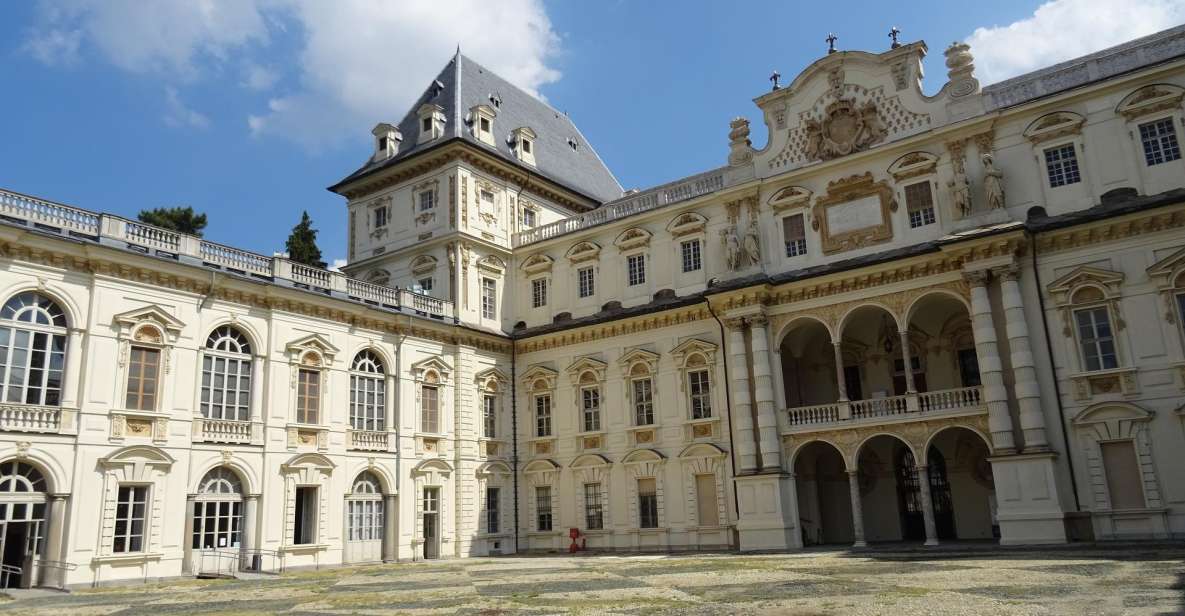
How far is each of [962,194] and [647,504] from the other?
15070mm

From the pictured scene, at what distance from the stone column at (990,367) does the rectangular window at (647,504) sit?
11.8 m

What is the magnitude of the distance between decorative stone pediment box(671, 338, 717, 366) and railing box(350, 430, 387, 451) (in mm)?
10795

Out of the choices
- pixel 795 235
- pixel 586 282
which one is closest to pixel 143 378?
pixel 586 282

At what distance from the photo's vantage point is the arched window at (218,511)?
79.5 ft

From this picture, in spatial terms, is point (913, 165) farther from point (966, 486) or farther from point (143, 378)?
point (143, 378)

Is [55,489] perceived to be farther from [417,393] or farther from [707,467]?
[707,467]

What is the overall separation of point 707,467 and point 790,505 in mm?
3482

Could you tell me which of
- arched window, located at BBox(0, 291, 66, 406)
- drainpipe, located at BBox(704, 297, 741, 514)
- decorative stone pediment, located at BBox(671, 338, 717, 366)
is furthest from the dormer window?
arched window, located at BBox(0, 291, 66, 406)

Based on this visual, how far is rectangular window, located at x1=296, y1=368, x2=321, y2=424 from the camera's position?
27.3 m

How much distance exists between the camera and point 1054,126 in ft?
85.2

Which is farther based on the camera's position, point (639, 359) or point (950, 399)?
point (639, 359)

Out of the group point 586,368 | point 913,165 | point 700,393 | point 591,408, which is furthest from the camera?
point 586,368

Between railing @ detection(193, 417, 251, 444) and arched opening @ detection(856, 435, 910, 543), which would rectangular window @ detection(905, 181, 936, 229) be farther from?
railing @ detection(193, 417, 251, 444)

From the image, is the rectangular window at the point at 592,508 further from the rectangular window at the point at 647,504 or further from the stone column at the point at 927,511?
the stone column at the point at 927,511
